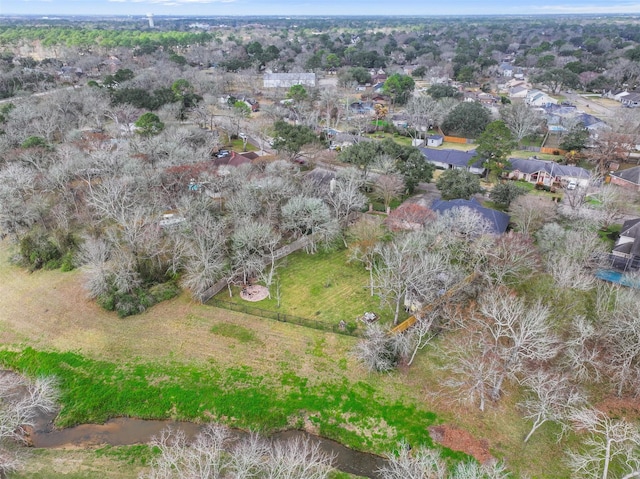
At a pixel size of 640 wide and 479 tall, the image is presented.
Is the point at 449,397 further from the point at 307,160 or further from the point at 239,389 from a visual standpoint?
the point at 307,160

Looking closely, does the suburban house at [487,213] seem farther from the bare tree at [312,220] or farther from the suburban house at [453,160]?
the suburban house at [453,160]

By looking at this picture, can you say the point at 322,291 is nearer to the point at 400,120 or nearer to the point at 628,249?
the point at 628,249

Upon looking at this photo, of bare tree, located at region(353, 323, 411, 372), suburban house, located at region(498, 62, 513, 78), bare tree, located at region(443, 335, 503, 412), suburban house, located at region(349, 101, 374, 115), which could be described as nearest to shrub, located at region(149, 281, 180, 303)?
bare tree, located at region(353, 323, 411, 372)

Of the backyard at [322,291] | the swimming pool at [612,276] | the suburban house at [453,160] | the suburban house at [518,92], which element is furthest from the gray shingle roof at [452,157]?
the suburban house at [518,92]

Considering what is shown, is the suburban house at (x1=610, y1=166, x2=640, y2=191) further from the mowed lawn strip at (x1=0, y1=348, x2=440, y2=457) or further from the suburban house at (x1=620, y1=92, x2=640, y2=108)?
the suburban house at (x1=620, y1=92, x2=640, y2=108)

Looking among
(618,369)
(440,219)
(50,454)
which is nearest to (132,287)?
(50,454)

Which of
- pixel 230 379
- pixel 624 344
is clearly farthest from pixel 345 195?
pixel 624 344

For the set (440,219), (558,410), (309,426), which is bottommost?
(309,426)
